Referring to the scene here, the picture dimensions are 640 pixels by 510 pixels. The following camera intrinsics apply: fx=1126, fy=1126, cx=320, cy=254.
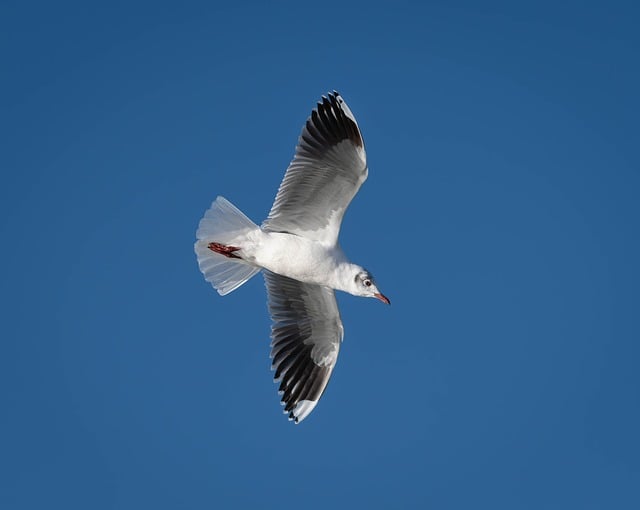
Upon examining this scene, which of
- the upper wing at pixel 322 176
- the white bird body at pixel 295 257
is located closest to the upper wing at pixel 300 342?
the white bird body at pixel 295 257

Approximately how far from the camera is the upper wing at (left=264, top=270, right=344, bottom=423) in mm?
10648

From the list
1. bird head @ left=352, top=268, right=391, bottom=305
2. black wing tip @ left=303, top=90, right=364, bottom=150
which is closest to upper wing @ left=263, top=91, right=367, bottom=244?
black wing tip @ left=303, top=90, right=364, bottom=150

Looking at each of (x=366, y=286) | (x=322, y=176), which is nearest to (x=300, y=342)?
(x=366, y=286)

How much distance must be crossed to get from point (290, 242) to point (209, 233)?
725mm

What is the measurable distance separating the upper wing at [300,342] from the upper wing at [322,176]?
87 cm

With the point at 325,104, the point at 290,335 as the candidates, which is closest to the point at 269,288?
the point at 290,335

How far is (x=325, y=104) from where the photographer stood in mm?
9594

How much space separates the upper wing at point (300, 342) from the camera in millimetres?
10648

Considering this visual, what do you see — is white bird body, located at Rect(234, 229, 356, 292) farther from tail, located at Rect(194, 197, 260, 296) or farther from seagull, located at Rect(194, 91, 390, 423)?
tail, located at Rect(194, 197, 260, 296)

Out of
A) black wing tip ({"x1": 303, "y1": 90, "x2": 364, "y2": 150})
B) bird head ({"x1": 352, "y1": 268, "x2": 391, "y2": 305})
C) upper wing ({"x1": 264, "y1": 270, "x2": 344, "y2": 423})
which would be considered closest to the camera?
black wing tip ({"x1": 303, "y1": 90, "x2": 364, "y2": 150})

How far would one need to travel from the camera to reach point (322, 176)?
9.62 meters

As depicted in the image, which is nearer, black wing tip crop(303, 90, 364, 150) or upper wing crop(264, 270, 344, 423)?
black wing tip crop(303, 90, 364, 150)

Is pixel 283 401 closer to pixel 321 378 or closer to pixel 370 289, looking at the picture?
pixel 321 378

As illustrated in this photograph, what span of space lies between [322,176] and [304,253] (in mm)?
700
